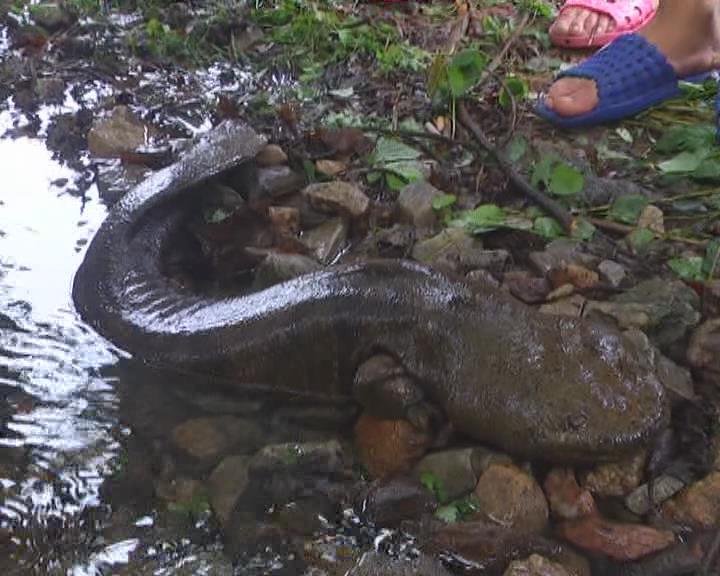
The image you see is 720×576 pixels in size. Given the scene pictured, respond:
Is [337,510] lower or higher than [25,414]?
lower

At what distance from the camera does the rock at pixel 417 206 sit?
3295 mm

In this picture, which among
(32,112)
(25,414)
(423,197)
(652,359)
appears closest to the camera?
(652,359)

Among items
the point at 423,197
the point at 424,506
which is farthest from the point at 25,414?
the point at 423,197

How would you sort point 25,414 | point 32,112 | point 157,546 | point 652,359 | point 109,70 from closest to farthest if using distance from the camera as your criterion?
point 157,546
point 652,359
point 25,414
point 32,112
point 109,70

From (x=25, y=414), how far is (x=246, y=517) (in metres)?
0.79

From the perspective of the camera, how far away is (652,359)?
2.50 m

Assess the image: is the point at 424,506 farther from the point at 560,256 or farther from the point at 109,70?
the point at 109,70

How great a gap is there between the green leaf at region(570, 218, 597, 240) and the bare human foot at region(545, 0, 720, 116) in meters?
0.82

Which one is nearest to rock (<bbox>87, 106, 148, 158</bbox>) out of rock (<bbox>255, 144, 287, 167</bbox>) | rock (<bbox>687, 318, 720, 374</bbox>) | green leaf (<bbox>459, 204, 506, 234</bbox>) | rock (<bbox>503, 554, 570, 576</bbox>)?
rock (<bbox>255, 144, 287, 167</bbox>)

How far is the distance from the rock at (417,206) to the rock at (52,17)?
2.68 m

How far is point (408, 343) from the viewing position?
2.61 meters

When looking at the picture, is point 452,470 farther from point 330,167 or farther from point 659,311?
point 330,167

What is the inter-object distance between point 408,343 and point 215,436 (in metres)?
0.62

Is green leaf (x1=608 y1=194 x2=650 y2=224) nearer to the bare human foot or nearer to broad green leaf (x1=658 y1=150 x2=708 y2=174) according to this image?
broad green leaf (x1=658 y1=150 x2=708 y2=174)
